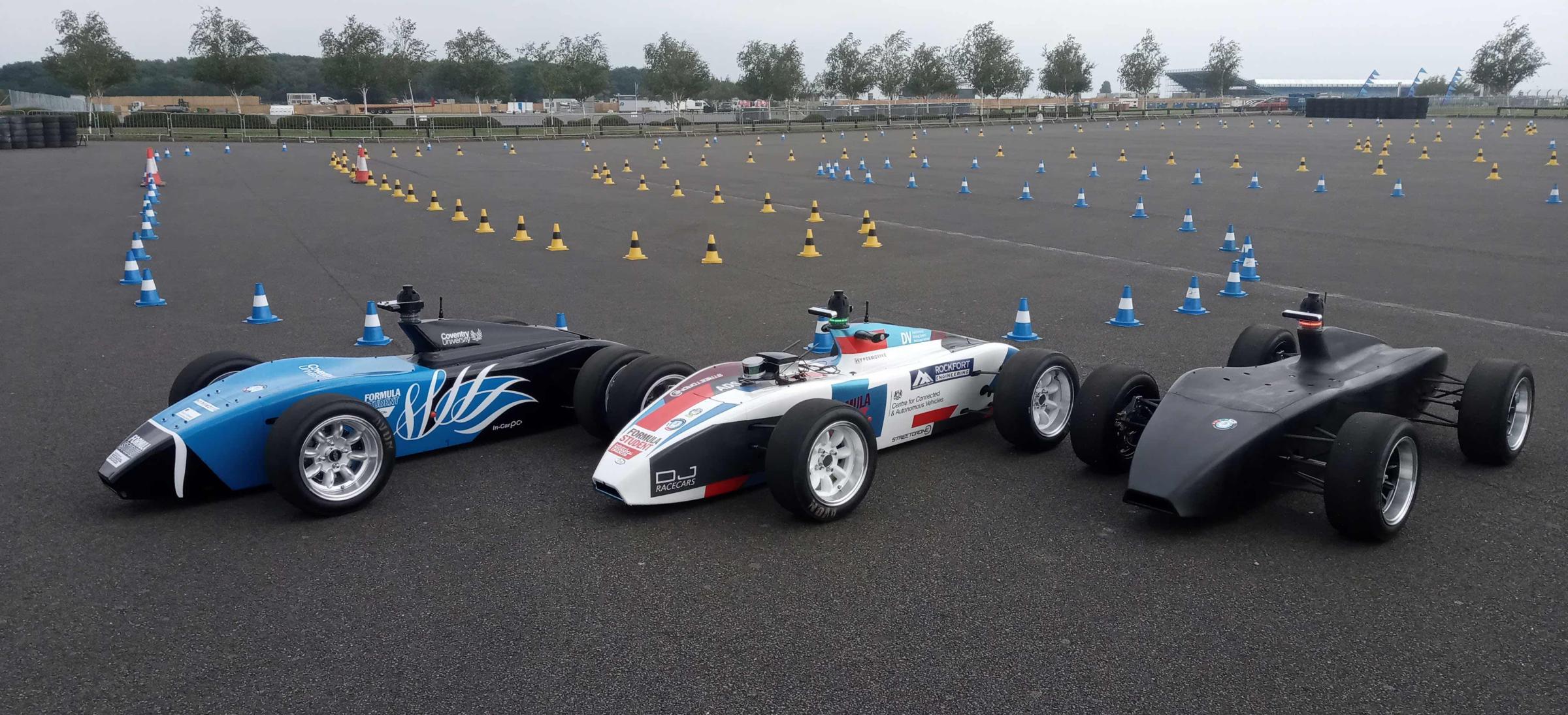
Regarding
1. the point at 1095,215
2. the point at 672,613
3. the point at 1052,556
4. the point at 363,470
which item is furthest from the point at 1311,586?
the point at 1095,215

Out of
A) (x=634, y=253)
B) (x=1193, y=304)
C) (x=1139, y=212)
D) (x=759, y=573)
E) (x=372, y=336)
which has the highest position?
(x=1139, y=212)

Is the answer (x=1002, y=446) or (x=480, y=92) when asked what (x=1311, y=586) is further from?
(x=480, y=92)

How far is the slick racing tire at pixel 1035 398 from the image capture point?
273 inches

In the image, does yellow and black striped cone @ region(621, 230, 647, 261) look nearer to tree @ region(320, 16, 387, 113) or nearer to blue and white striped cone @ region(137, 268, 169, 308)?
blue and white striped cone @ region(137, 268, 169, 308)

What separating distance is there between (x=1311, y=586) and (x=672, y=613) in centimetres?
296

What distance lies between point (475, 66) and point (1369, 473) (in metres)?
87.6

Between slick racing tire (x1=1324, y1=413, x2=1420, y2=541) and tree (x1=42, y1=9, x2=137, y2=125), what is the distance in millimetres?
79866

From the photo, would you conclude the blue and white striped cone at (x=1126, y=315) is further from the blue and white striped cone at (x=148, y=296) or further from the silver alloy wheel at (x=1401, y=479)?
the blue and white striped cone at (x=148, y=296)

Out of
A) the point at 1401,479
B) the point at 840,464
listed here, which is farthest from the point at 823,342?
the point at 1401,479

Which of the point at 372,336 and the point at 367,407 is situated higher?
the point at 367,407

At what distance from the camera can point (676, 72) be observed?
284ft

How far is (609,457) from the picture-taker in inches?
238

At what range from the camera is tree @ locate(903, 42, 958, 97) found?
98688 millimetres

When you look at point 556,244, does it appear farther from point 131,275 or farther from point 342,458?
point 342,458
